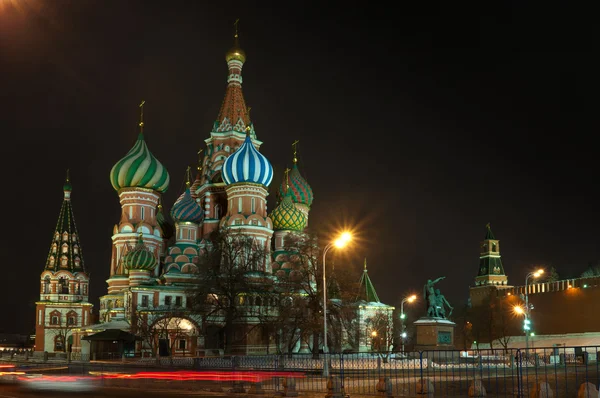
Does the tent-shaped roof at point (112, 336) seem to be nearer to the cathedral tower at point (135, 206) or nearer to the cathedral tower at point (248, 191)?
the cathedral tower at point (135, 206)

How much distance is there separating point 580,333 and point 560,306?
4.87 m

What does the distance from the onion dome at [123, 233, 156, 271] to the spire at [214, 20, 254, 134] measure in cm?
1593

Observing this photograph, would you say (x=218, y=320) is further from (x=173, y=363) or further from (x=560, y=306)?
(x=560, y=306)

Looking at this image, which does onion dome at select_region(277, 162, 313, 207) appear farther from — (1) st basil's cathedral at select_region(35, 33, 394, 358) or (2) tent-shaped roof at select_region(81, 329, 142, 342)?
(2) tent-shaped roof at select_region(81, 329, 142, 342)

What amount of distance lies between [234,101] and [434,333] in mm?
40626

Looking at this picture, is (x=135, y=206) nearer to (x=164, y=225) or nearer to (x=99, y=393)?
(x=164, y=225)

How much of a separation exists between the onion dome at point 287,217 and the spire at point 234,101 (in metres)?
8.19

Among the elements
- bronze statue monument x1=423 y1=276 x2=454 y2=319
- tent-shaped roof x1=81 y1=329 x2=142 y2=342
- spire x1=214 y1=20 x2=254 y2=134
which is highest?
spire x1=214 y1=20 x2=254 y2=134

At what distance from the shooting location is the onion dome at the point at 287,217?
64000 millimetres

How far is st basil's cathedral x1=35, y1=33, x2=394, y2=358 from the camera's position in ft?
172

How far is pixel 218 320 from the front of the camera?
172 feet

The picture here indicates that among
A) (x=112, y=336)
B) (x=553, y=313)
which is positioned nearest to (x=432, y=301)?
(x=112, y=336)

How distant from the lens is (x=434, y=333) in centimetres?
3325

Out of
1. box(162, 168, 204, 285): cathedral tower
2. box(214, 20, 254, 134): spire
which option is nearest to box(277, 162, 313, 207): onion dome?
box(214, 20, 254, 134): spire
